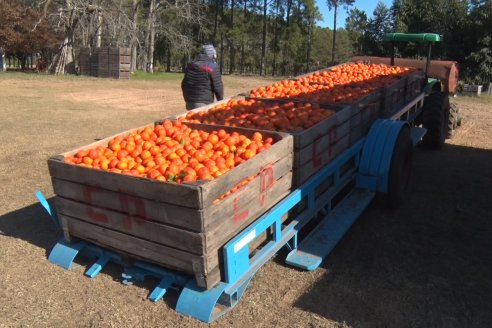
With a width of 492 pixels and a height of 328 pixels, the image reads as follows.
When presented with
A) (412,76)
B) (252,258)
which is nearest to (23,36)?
(412,76)

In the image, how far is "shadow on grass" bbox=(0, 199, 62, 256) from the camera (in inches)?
179

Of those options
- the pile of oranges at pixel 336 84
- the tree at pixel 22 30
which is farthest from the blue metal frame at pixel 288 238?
the tree at pixel 22 30

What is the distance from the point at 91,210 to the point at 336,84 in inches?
173

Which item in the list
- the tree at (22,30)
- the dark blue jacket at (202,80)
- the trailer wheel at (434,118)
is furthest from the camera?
the tree at (22,30)

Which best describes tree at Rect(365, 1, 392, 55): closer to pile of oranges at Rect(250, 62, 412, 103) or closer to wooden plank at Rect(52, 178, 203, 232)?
pile of oranges at Rect(250, 62, 412, 103)

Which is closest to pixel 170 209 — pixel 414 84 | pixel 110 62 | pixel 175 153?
pixel 175 153

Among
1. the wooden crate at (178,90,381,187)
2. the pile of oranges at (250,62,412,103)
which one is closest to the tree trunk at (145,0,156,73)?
the pile of oranges at (250,62,412,103)

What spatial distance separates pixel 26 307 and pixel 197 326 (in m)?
1.39

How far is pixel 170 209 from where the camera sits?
3.03m

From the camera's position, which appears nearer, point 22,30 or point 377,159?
point 377,159

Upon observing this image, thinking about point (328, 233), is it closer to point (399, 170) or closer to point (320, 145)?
point (320, 145)

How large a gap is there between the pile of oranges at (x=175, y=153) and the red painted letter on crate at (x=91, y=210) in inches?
8.0

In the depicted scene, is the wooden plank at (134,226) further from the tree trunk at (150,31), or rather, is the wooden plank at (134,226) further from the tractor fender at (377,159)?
the tree trunk at (150,31)

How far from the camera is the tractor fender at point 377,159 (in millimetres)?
4918
